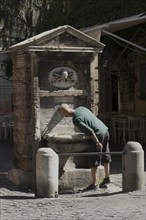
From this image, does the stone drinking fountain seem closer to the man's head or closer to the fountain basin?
the fountain basin

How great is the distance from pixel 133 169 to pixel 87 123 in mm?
1128

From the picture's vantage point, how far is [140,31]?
54.9 feet

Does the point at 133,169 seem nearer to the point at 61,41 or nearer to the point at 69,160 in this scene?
the point at 69,160

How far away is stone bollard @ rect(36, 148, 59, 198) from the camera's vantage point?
896 centimetres

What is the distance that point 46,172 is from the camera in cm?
895

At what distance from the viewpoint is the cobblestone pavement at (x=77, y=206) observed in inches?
302

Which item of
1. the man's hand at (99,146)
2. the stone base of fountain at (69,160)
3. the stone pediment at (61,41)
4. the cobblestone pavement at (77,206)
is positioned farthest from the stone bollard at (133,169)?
the stone pediment at (61,41)

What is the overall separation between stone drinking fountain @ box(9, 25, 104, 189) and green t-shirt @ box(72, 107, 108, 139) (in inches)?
9.8

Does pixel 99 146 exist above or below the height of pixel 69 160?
above


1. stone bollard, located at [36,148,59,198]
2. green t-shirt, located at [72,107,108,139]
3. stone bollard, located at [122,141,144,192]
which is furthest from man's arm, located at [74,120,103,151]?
stone bollard, located at [36,148,59,198]

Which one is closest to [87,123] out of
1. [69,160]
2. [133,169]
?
[69,160]

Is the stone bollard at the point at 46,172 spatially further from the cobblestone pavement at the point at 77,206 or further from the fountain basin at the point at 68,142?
the fountain basin at the point at 68,142

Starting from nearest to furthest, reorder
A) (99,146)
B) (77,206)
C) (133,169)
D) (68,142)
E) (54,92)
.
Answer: (77,206) < (133,169) < (99,146) < (68,142) < (54,92)

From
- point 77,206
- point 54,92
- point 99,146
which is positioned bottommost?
point 77,206
